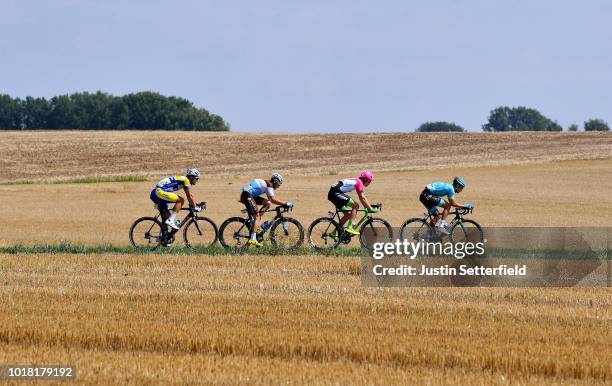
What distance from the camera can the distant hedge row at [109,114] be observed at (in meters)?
121

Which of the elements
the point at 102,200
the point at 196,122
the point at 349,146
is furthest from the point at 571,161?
the point at 196,122

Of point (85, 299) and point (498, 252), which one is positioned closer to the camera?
point (85, 299)

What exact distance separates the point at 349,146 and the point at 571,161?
53.6 feet

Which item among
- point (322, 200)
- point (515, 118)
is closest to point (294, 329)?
point (322, 200)

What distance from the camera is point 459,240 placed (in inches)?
920

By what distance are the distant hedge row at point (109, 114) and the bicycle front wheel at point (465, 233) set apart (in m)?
98.3

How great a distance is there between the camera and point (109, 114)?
12050 centimetres

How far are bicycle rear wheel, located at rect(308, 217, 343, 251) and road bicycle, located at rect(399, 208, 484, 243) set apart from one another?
4.54ft

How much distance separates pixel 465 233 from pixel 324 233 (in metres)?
3.09

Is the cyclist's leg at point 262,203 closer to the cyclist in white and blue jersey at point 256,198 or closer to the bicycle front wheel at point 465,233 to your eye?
the cyclist in white and blue jersey at point 256,198

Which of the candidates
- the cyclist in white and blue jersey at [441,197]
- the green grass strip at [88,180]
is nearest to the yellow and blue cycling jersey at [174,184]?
the cyclist in white and blue jersey at [441,197]

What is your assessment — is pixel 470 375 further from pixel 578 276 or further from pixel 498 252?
pixel 498 252

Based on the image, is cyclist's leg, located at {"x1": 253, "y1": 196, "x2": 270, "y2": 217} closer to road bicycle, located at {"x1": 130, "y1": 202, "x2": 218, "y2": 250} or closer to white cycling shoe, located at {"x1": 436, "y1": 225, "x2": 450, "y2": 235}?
road bicycle, located at {"x1": 130, "y1": 202, "x2": 218, "y2": 250}

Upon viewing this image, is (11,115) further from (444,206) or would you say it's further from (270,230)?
(444,206)
